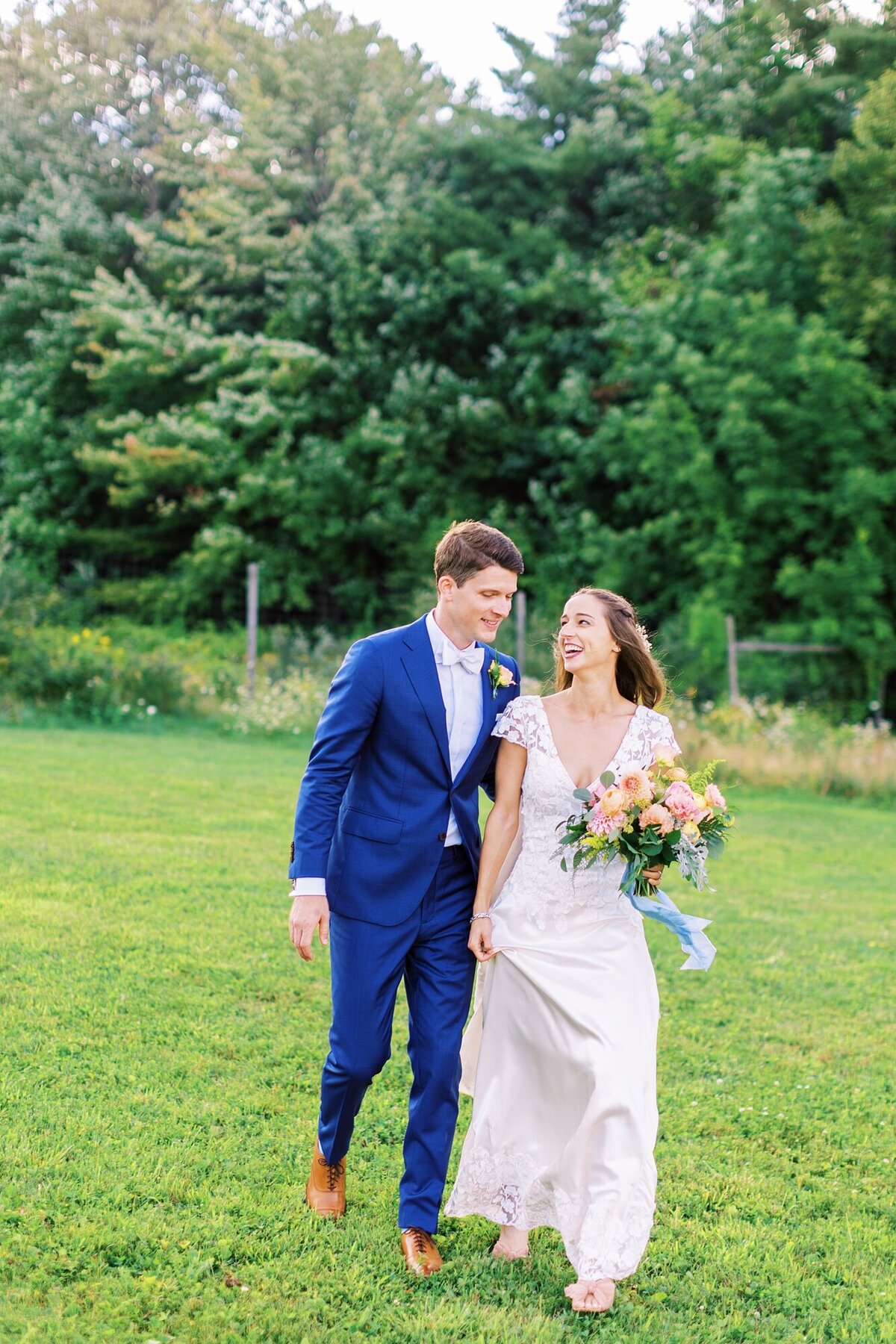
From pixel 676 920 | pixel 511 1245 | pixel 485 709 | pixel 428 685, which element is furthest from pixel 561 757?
pixel 511 1245

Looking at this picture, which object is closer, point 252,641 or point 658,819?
point 658,819

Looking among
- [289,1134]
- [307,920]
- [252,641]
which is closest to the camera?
[307,920]

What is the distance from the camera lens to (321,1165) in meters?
3.85

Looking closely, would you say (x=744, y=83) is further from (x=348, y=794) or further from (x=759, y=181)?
(x=348, y=794)

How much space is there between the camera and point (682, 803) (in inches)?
139

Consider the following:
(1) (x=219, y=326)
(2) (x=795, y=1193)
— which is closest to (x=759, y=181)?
(1) (x=219, y=326)

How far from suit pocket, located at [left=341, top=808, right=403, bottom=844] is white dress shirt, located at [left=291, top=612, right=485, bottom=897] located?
267mm

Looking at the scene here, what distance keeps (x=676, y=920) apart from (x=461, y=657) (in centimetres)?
102

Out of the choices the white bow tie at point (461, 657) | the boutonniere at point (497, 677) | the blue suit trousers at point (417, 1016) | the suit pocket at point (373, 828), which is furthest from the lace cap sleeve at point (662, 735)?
the suit pocket at point (373, 828)

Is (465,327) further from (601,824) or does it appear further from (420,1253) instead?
(420,1253)

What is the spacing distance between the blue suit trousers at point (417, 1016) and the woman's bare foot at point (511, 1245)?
0.22 meters

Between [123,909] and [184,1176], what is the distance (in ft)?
9.89

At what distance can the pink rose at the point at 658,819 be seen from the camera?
3496 millimetres

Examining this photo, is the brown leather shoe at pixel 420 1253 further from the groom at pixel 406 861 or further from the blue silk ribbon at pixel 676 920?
the blue silk ribbon at pixel 676 920
